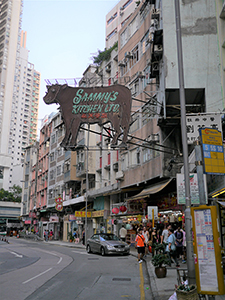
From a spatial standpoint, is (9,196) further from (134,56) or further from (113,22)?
(134,56)

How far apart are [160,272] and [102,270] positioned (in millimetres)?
3476

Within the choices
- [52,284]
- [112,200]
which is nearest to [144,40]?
[112,200]

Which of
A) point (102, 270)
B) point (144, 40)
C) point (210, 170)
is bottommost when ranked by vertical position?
point (102, 270)

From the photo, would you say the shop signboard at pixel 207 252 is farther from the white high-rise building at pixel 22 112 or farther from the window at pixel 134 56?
the white high-rise building at pixel 22 112

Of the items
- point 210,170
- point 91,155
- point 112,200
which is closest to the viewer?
point 210,170

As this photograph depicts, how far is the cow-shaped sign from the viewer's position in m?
16.8

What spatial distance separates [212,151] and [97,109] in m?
9.31

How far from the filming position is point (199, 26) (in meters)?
17.4

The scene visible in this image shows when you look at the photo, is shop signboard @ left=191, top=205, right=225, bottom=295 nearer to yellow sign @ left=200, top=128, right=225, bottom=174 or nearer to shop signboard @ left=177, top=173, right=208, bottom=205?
yellow sign @ left=200, top=128, right=225, bottom=174

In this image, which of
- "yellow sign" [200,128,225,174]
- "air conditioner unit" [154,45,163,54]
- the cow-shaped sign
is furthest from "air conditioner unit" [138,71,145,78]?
"yellow sign" [200,128,225,174]

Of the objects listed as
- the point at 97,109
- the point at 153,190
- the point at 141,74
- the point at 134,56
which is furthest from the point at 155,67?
the point at 134,56

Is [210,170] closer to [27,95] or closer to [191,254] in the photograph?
[191,254]

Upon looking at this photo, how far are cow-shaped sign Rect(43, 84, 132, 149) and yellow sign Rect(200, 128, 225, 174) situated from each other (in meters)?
8.16

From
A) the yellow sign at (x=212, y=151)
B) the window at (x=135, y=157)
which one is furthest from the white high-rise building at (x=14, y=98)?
the yellow sign at (x=212, y=151)
